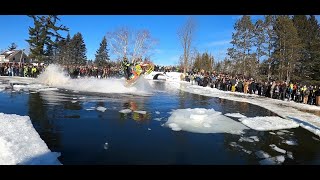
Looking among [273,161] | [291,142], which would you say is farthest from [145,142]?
[291,142]

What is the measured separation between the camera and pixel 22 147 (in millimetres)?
6648

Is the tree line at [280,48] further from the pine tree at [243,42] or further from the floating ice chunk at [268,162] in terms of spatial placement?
the floating ice chunk at [268,162]

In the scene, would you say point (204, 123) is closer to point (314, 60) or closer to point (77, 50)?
point (314, 60)

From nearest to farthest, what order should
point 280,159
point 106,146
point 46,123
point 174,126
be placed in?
point 280,159 → point 106,146 → point 46,123 → point 174,126

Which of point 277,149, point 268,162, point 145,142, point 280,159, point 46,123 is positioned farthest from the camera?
point 46,123

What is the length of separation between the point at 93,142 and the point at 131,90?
53.8ft

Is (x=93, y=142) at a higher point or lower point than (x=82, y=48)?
lower

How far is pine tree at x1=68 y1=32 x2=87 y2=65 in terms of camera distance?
236 feet

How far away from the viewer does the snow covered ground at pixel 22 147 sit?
5.90 m

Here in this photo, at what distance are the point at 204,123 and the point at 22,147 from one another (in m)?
6.32

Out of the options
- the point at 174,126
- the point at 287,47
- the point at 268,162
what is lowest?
the point at 268,162
